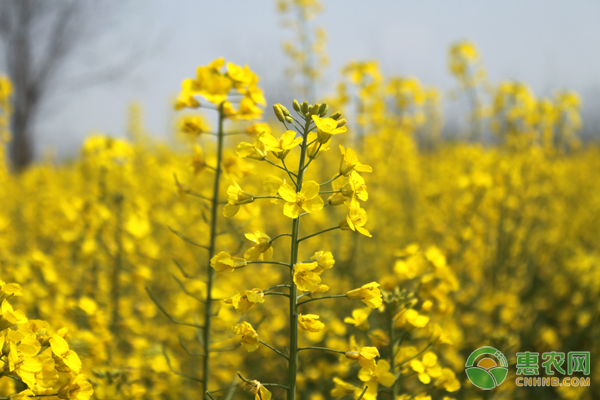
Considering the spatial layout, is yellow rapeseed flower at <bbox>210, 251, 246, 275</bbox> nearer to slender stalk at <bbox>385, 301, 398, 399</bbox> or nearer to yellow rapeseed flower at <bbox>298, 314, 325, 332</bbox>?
yellow rapeseed flower at <bbox>298, 314, 325, 332</bbox>

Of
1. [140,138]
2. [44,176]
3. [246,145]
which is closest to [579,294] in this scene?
[246,145]

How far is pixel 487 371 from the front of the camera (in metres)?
1.95

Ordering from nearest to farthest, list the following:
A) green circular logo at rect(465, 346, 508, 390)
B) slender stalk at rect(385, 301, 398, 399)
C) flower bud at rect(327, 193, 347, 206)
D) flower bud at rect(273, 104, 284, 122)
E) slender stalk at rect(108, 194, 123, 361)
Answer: flower bud at rect(327, 193, 347, 206)
flower bud at rect(273, 104, 284, 122)
slender stalk at rect(385, 301, 398, 399)
green circular logo at rect(465, 346, 508, 390)
slender stalk at rect(108, 194, 123, 361)

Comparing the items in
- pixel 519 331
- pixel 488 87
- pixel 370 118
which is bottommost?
pixel 519 331

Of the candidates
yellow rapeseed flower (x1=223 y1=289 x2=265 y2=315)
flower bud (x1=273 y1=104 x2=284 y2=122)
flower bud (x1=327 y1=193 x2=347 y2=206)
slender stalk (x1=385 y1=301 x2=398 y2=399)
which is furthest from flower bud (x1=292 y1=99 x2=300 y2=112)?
slender stalk (x1=385 y1=301 x2=398 y2=399)

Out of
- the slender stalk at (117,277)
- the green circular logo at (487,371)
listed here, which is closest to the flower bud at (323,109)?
→ the green circular logo at (487,371)

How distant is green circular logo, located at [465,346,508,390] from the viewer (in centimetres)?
191

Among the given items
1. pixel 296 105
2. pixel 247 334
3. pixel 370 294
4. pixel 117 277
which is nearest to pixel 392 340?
pixel 370 294

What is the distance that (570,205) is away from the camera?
7.03 meters

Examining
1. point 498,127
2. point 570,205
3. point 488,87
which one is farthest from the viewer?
point 570,205

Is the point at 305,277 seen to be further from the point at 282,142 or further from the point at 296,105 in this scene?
the point at 296,105

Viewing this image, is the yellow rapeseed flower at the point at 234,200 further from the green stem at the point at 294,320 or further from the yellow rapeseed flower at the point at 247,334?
the yellow rapeseed flower at the point at 247,334

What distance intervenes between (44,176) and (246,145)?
7.31 meters

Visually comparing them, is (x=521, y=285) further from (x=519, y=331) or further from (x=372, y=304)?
(x=372, y=304)
